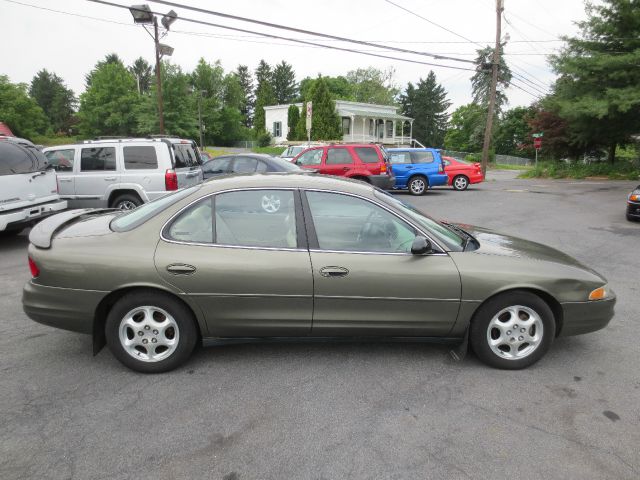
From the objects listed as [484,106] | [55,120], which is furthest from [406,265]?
[55,120]

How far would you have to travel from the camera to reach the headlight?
3.58 meters

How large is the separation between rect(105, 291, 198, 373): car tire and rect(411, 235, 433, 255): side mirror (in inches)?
69.2

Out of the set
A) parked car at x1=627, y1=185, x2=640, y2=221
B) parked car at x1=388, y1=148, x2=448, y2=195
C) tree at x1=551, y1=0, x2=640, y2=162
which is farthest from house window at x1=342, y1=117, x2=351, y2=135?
parked car at x1=627, y1=185, x2=640, y2=221

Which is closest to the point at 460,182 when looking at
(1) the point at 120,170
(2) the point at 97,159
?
(1) the point at 120,170

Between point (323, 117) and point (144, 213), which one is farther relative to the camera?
point (323, 117)

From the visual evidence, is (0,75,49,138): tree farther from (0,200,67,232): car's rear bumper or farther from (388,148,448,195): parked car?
(0,200,67,232): car's rear bumper

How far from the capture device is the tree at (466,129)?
2574 inches

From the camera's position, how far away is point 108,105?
59781 mm

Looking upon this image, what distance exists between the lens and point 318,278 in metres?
3.35

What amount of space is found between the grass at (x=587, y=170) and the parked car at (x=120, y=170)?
25.7 meters

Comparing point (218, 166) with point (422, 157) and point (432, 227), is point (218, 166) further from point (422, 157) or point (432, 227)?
point (432, 227)

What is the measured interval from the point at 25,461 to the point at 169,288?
1.30 metres

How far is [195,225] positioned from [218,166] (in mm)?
9322

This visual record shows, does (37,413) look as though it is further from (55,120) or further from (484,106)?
(55,120)
